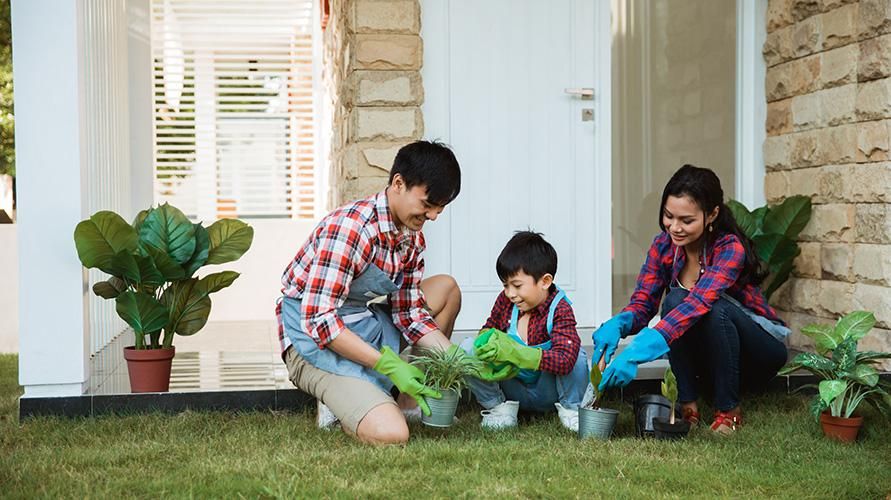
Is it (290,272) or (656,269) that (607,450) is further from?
(290,272)

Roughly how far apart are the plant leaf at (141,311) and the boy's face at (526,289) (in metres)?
1.22

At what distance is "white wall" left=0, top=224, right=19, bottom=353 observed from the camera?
260 inches

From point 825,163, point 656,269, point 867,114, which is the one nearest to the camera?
point 656,269

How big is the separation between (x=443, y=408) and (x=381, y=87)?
5.73ft

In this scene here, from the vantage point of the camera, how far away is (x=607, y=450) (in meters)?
2.85

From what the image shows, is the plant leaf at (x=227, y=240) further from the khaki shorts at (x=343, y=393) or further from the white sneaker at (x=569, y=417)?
the white sneaker at (x=569, y=417)

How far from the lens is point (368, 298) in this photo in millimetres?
3242

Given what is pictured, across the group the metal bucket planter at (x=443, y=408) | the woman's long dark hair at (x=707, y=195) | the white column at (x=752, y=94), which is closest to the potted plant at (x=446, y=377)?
the metal bucket planter at (x=443, y=408)

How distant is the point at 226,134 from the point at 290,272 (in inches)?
216

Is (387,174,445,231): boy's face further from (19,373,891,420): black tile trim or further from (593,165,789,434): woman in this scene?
(19,373,891,420): black tile trim

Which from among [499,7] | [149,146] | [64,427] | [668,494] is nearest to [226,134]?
[149,146]

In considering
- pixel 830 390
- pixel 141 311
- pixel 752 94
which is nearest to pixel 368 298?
pixel 141 311

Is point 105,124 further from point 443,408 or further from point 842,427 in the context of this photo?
point 842,427

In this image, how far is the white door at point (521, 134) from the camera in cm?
449
